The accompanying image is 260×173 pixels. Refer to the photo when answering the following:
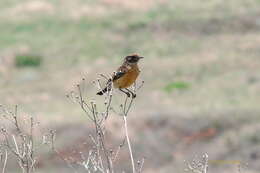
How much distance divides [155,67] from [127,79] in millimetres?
21919

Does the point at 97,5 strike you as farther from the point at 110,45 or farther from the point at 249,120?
the point at 249,120

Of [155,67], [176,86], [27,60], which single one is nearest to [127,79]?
[176,86]

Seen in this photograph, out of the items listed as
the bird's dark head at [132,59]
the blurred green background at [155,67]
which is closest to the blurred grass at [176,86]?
the blurred green background at [155,67]

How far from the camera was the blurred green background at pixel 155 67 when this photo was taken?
76.0 feet

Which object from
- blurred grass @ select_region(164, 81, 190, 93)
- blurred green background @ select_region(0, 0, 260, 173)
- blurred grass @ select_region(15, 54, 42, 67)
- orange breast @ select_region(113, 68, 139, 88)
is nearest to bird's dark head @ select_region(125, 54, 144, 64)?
orange breast @ select_region(113, 68, 139, 88)

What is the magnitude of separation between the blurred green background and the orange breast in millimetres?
9616

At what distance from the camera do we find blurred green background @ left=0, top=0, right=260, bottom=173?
2317 centimetres

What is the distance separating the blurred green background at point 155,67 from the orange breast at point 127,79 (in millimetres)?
9616

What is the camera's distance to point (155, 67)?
30672 millimetres

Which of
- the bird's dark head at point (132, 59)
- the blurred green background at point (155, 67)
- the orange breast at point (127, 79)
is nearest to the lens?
the orange breast at point (127, 79)

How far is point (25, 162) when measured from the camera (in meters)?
6.55

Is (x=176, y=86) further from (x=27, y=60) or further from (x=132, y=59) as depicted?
(x=132, y=59)

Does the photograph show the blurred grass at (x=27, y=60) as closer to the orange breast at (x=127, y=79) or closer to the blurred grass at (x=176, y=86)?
the blurred grass at (x=176, y=86)

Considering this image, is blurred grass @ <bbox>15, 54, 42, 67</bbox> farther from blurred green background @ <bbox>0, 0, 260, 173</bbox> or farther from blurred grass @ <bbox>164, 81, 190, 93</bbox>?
blurred grass @ <bbox>164, 81, 190, 93</bbox>
